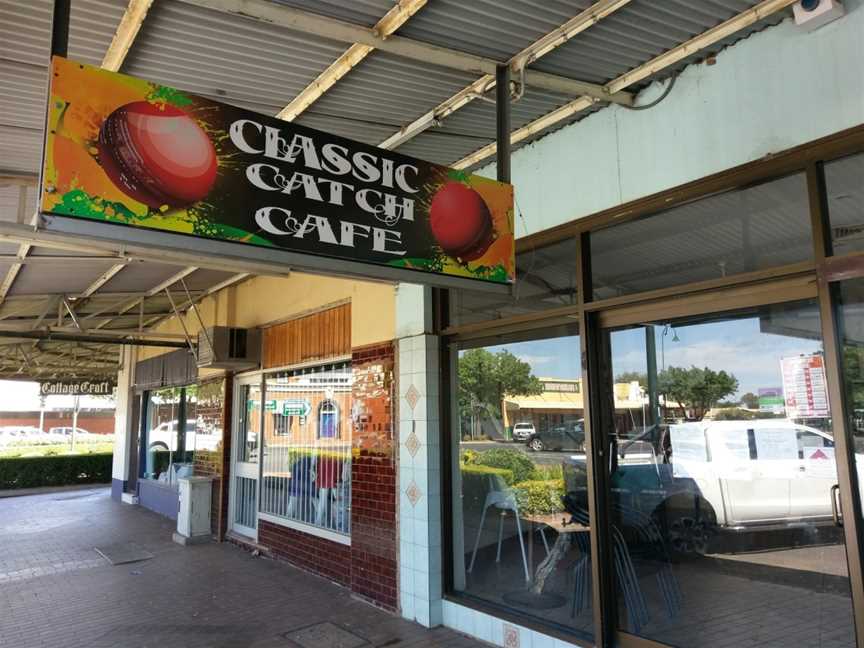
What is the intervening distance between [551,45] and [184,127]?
6.40ft

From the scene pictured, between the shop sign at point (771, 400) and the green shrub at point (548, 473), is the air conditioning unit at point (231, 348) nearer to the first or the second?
the green shrub at point (548, 473)

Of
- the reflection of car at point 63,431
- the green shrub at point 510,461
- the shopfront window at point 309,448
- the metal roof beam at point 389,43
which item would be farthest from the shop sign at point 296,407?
the reflection of car at point 63,431

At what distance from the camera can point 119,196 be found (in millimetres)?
2213

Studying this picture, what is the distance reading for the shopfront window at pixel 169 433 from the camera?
35.6ft

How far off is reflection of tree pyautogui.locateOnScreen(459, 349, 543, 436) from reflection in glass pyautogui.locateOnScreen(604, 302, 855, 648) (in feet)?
2.88

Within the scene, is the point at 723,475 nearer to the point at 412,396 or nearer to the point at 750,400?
the point at 750,400

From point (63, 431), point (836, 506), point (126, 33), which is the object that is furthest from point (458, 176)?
point (63, 431)

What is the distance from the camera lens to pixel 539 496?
4.66m

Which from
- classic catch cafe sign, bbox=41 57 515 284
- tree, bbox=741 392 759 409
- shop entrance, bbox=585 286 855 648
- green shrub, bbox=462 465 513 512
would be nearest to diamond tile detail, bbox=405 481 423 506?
green shrub, bbox=462 465 513 512

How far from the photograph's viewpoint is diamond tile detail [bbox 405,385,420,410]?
5277 mm

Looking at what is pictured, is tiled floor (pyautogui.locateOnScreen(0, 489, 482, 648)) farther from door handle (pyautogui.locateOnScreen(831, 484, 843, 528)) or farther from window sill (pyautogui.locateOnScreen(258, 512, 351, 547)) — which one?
door handle (pyautogui.locateOnScreen(831, 484, 843, 528))

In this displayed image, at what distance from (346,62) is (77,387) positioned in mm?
19146

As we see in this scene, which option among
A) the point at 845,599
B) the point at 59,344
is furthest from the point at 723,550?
the point at 59,344

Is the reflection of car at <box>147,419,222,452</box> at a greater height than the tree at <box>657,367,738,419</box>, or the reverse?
the tree at <box>657,367,738,419</box>
